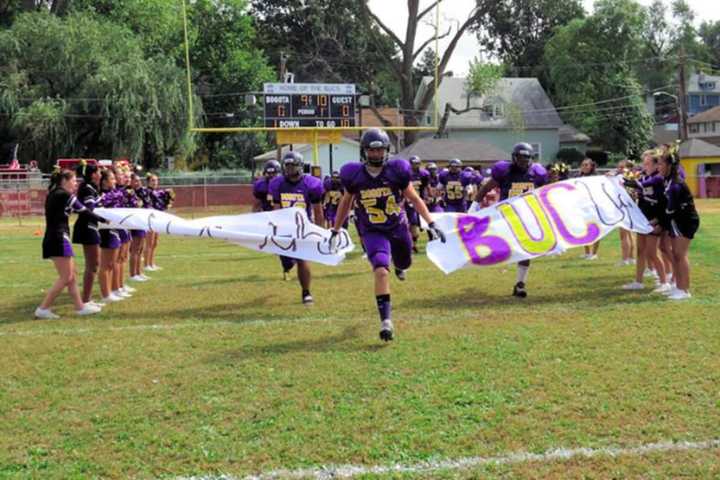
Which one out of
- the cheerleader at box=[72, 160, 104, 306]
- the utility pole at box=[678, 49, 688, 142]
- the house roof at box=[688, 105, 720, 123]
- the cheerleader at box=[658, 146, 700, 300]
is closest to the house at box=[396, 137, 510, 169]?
the utility pole at box=[678, 49, 688, 142]

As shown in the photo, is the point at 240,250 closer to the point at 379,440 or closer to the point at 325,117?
the point at 325,117

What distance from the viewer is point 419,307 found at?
9.21m

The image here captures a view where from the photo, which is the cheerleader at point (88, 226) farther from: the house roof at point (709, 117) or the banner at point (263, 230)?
the house roof at point (709, 117)

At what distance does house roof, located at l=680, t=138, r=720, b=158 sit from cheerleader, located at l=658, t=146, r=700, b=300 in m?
43.1

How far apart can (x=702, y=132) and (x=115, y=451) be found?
78.7 m

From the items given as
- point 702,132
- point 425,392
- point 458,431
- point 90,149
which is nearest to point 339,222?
point 425,392

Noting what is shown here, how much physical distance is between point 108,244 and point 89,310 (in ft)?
3.47

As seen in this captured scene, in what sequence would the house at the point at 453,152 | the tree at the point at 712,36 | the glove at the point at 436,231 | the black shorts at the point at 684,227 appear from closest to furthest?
the glove at the point at 436,231 < the black shorts at the point at 684,227 < the house at the point at 453,152 < the tree at the point at 712,36

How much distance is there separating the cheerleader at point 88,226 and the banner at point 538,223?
4283 mm

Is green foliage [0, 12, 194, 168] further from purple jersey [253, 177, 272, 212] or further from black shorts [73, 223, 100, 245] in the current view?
black shorts [73, 223, 100, 245]

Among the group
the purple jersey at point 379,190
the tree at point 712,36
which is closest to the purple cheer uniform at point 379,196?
the purple jersey at point 379,190

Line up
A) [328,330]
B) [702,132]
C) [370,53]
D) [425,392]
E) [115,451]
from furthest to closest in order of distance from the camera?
[702,132] → [370,53] → [328,330] → [425,392] → [115,451]

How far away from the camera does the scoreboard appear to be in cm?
2811

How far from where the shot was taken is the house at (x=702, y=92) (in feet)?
291
